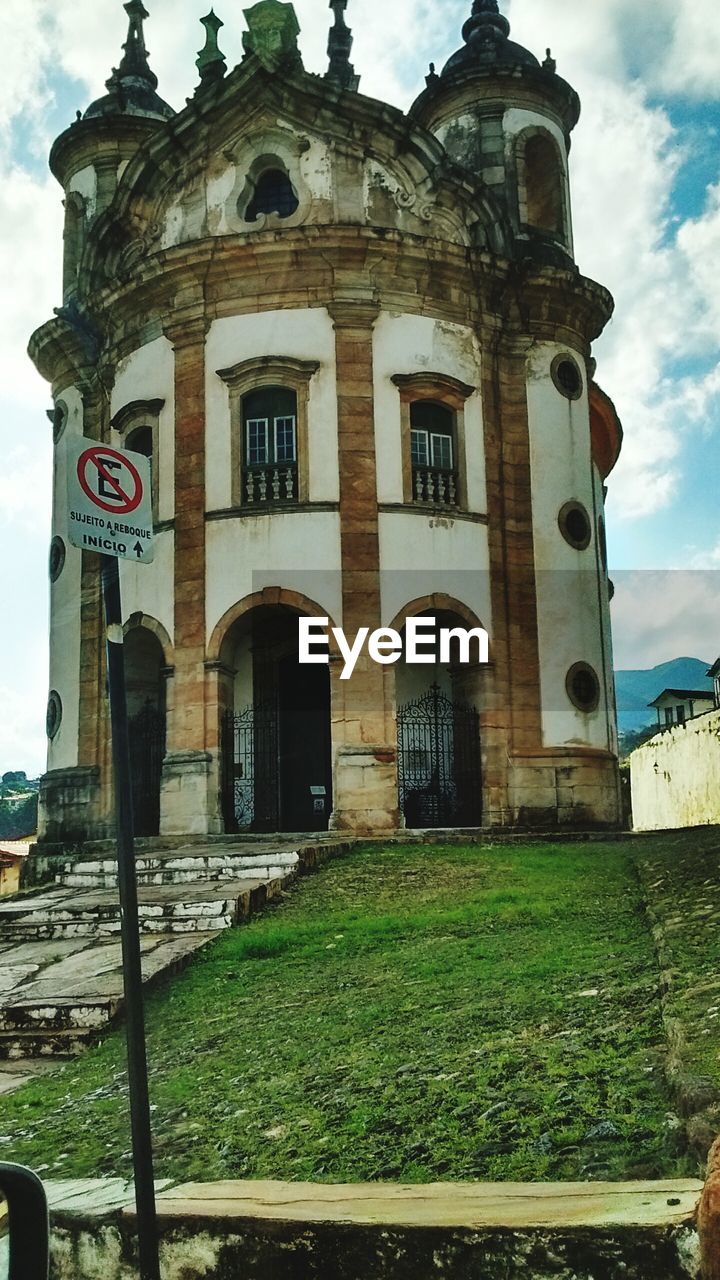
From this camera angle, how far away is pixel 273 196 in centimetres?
1952

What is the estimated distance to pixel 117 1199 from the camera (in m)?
3.69

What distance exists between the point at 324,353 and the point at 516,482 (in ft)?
12.1

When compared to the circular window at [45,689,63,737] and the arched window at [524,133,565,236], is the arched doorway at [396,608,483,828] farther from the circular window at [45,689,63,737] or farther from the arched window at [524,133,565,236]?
the arched window at [524,133,565,236]

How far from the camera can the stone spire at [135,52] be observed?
23516 mm

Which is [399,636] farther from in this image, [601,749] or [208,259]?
[208,259]

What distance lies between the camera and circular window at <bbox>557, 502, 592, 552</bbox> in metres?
19.4

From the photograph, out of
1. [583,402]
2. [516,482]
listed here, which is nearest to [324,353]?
[516,482]

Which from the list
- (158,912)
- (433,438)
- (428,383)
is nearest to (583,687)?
(433,438)

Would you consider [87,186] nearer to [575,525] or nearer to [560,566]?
[575,525]

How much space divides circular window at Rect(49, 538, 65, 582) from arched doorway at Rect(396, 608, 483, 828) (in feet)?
21.6

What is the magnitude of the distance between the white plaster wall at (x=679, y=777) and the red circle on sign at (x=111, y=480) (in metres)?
17.8

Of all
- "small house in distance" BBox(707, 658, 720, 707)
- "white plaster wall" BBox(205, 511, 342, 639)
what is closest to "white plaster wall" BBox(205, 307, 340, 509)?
"white plaster wall" BBox(205, 511, 342, 639)

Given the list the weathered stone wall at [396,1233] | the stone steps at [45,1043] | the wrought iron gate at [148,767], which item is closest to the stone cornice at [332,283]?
the wrought iron gate at [148,767]

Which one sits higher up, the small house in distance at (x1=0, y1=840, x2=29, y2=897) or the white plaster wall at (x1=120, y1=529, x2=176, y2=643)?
the white plaster wall at (x1=120, y1=529, x2=176, y2=643)
